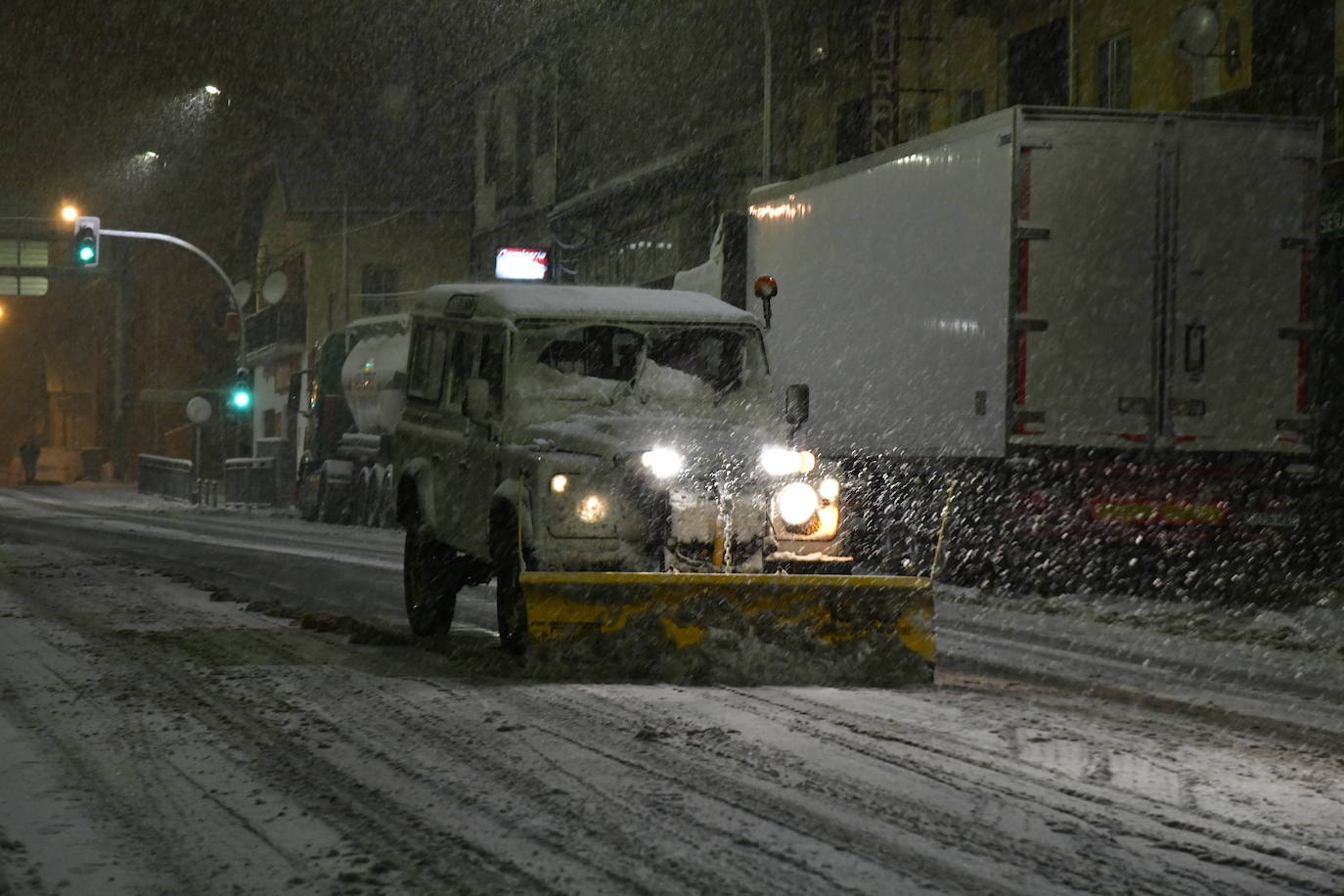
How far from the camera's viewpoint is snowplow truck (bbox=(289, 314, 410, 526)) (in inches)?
1231

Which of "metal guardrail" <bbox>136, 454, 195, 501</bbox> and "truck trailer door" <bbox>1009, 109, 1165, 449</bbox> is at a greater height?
"truck trailer door" <bbox>1009, 109, 1165, 449</bbox>

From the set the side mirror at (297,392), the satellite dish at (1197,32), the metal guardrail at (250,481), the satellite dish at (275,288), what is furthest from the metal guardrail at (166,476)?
the satellite dish at (1197,32)

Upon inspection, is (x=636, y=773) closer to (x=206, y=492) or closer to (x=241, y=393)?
(x=241, y=393)

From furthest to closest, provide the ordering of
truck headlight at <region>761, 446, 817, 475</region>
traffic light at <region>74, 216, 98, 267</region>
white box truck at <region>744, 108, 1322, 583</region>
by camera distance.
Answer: traffic light at <region>74, 216, 98, 267</region>
white box truck at <region>744, 108, 1322, 583</region>
truck headlight at <region>761, 446, 817, 475</region>

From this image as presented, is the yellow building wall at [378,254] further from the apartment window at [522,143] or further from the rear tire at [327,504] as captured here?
the rear tire at [327,504]

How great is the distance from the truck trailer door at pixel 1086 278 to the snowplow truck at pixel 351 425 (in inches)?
593

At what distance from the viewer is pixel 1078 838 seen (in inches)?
236

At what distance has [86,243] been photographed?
36500 millimetres

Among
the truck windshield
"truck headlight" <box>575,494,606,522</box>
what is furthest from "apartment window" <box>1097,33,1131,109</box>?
"truck headlight" <box>575,494,606,522</box>

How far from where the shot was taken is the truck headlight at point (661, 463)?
9.46m

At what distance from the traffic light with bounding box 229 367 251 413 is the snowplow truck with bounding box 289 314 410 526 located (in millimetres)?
4601

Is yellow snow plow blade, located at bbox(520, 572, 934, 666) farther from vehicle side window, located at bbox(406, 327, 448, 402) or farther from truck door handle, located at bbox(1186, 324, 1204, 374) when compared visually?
truck door handle, located at bbox(1186, 324, 1204, 374)

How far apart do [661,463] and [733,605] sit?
802mm

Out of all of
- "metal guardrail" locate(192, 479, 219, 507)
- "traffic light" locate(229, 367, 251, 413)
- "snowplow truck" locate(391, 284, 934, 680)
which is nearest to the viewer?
"snowplow truck" locate(391, 284, 934, 680)
